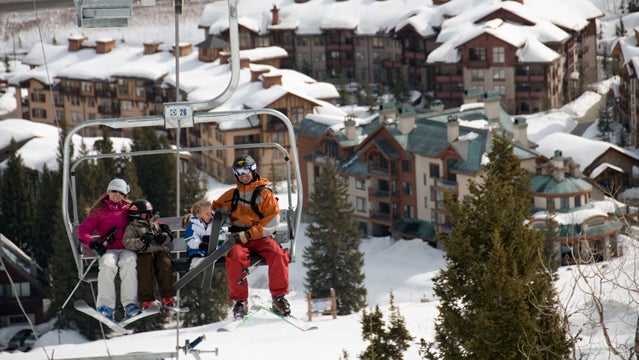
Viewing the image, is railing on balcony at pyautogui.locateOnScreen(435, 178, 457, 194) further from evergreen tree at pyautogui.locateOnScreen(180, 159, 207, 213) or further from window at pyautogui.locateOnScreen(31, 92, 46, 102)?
window at pyautogui.locateOnScreen(31, 92, 46, 102)

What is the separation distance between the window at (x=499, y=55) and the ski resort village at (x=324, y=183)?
463 mm

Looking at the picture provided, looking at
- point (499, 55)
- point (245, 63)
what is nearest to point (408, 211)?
point (499, 55)

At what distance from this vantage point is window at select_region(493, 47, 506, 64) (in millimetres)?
75562

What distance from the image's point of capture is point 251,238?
1681 cm

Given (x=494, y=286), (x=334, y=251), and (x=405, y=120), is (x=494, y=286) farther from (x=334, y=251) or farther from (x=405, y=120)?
(x=405, y=120)

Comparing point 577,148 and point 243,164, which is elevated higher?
point 243,164

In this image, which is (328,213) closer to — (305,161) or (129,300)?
(305,161)

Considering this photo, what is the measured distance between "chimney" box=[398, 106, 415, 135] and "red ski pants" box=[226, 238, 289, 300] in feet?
140

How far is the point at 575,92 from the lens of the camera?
80.1m

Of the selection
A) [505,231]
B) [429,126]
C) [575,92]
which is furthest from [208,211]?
[575,92]

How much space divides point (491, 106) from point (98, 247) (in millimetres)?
45704

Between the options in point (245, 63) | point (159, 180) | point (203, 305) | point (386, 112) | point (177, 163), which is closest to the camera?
point (177, 163)

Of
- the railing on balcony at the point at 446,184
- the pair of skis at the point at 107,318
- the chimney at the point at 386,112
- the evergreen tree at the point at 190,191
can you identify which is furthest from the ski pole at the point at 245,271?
the chimney at the point at 386,112

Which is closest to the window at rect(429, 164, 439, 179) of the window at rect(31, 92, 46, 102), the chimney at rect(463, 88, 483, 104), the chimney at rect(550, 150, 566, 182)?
the chimney at rect(550, 150, 566, 182)
